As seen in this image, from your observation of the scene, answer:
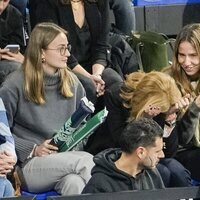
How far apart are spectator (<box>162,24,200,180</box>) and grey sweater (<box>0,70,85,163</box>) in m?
0.71

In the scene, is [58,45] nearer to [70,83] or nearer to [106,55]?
[70,83]

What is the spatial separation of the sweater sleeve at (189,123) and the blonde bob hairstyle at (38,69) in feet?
2.30

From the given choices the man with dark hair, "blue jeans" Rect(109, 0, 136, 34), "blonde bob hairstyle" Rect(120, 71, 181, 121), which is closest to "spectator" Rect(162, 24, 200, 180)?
"blonde bob hairstyle" Rect(120, 71, 181, 121)

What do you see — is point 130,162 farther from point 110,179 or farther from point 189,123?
point 189,123

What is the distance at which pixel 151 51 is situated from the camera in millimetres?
5375

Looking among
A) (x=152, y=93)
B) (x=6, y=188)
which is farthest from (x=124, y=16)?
(x=6, y=188)

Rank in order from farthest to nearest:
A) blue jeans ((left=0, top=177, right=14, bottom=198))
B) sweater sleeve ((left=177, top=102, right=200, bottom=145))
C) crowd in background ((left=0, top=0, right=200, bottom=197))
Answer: sweater sleeve ((left=177, top=102, right=200, bottom=145)) < blue jeans ((left=0, top=177, right=14, bottom=198)) < crowd in background ((left=0, top=0, right=200, bottom=197))

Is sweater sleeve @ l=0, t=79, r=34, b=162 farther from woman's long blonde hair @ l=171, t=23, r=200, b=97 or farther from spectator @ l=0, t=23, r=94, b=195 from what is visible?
woman's long blonde hair @ l=171, t=23, r=200, b=97

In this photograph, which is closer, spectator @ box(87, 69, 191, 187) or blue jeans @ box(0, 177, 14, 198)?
blue jeans @ box(0, 177, 14, 198)

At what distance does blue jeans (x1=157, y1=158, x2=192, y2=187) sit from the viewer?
4327mm

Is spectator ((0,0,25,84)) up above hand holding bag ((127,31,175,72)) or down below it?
above

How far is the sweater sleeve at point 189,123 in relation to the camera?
457 centimetres

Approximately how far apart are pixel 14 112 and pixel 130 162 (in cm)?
100

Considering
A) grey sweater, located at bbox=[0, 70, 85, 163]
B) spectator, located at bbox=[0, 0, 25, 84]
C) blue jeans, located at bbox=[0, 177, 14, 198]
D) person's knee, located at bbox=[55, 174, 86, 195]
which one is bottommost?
person's knee, located at bbox=[55, 174, 86, 195]
